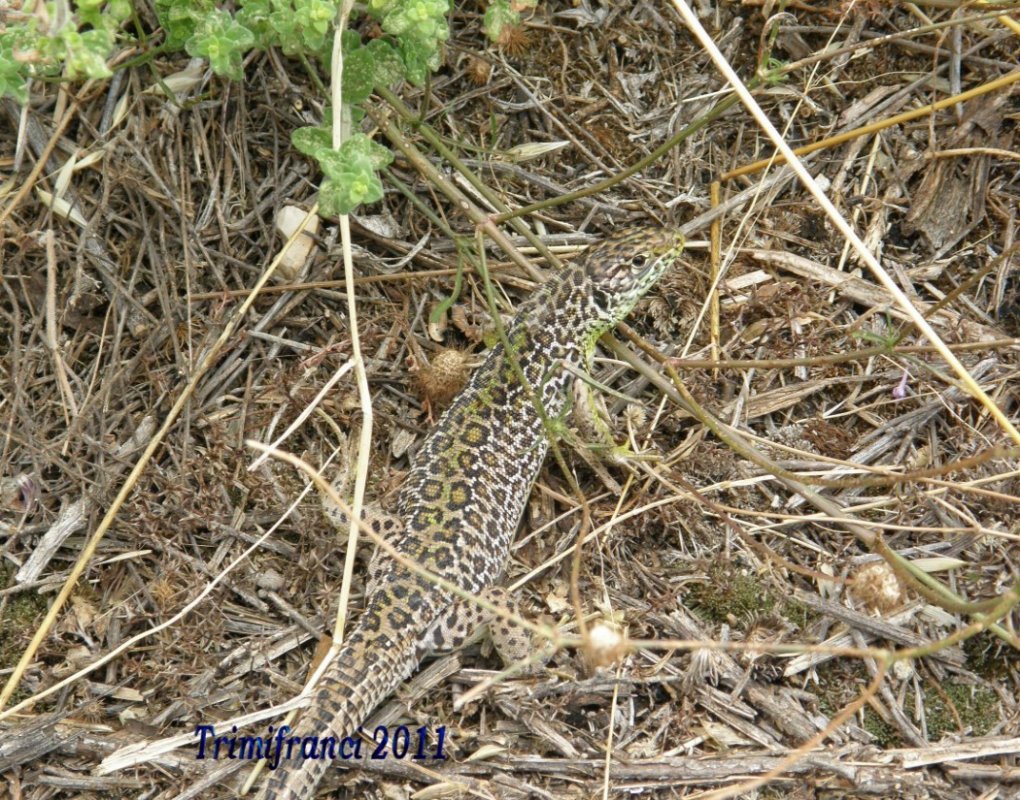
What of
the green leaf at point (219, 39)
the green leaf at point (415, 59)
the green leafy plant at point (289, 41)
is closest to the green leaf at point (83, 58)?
the green leafy plant at point (289, 41)

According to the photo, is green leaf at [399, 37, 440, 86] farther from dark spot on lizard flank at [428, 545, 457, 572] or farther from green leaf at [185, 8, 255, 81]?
dark spot on lizard flank at [428, 545, 457, 572]

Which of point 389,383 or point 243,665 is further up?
point 389,383

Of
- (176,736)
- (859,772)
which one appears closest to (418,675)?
(176,736)

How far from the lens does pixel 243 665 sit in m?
4.22

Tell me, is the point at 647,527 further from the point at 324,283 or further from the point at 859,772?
the point at 324,283

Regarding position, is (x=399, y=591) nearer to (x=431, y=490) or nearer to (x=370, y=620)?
(x=370, y=620)

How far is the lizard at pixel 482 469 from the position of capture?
407 cm

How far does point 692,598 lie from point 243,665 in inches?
74.7

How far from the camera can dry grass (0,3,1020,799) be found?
407cm

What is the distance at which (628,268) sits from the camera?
4641 mm

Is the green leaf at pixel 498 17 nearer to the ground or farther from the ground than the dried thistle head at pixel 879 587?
farther from the ground

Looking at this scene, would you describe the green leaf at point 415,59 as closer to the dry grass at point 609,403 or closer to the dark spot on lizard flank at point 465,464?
the dry grass at point 609,403

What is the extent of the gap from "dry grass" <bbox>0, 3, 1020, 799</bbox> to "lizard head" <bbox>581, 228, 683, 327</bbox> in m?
0.40

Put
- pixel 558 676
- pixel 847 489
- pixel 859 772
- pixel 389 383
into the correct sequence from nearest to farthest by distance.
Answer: pixel 859 772 → pixel 558 676 → pixel 847 489 → pixel 389 383
